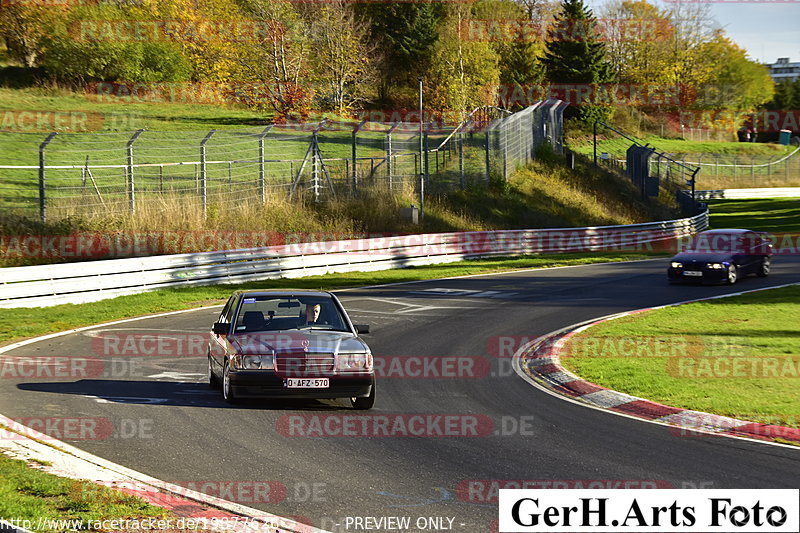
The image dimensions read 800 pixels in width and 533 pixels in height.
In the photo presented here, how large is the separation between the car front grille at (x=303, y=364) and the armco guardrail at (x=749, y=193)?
250ft

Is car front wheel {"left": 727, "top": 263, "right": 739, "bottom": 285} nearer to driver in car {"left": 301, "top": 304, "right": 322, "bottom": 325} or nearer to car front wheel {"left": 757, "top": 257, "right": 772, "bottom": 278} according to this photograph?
car front wheel {"left": 757, "top": 257, "right": 772, "bottom": 278}

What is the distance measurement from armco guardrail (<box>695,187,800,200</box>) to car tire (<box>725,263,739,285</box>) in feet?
190

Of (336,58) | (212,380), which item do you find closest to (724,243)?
(212,380)

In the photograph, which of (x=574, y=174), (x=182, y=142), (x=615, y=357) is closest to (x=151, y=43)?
(x=182, y=142)

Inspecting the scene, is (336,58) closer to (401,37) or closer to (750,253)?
(401,37)

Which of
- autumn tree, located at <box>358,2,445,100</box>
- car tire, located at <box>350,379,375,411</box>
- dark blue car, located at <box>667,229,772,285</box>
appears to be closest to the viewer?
car tire, located at <box>350,379,375,411</box>

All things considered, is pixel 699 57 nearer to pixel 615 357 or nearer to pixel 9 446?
pixel 615 357

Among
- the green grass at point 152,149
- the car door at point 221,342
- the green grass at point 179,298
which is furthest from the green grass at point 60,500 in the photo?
the green grass at point 152,149

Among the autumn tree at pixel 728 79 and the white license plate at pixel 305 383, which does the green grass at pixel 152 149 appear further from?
the autumn tree at pixel 728 79

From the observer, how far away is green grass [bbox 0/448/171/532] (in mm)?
6559

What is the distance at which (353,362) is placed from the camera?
36.1 ft

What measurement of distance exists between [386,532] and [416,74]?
77.5m

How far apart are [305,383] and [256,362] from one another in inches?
24.0

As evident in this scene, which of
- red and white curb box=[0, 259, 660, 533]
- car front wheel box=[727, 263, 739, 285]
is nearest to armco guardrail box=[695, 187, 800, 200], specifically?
car front wheel box=[727, 263, 739, 285]
